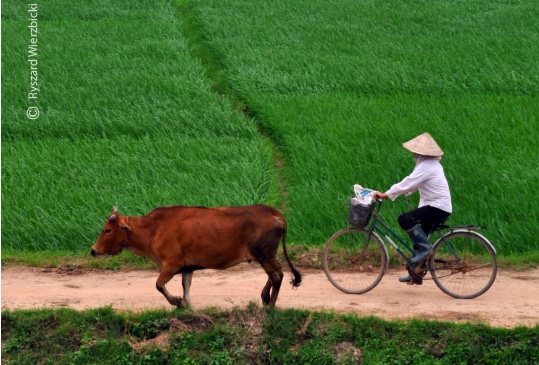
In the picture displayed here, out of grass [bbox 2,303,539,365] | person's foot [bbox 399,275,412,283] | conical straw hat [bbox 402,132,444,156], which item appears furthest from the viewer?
person's foot [bbox 399,275,412,283]

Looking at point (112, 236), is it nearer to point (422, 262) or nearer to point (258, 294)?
point (258, 294)

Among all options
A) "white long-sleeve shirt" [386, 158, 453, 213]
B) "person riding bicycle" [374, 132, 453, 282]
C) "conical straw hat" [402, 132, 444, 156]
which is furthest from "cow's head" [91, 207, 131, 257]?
"conical straw hat" [402, 132, 444, 156]

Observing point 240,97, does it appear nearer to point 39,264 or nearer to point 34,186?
point 34,186

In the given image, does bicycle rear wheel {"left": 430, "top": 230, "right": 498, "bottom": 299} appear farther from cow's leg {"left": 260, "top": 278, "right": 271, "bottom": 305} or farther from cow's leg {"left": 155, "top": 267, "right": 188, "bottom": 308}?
cow's leg {"left": 155, "top": 267, "right": 188, "bottom": 308}

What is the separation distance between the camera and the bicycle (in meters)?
9.01

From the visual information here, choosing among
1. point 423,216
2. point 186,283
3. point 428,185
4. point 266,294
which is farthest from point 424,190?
point 186,283

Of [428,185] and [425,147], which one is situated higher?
[425,147]

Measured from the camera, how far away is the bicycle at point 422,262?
9008 mm

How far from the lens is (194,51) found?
18.8 metres

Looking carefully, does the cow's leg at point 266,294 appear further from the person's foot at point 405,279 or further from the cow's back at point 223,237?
the person's foot at point 405,279

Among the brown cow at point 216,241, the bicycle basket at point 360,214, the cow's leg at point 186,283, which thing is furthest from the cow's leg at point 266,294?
the bicycle basket at point 360,214

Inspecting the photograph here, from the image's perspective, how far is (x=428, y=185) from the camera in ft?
28.7

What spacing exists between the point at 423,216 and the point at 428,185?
0.31m

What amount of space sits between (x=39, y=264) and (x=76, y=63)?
25.9 feet
